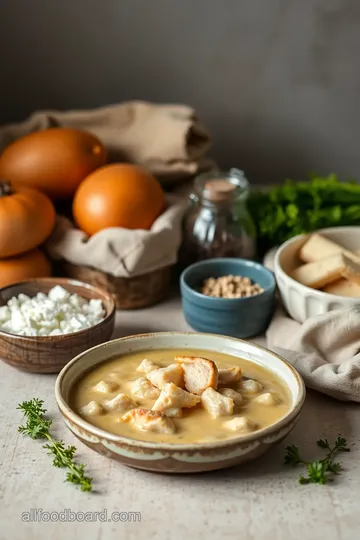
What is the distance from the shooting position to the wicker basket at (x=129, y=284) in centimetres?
150

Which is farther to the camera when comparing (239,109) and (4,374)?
(239,109)

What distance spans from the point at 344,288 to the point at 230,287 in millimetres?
200

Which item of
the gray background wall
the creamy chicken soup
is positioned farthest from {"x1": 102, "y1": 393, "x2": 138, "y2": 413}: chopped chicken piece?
the gray background wall

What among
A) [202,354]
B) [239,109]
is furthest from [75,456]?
[239,109]

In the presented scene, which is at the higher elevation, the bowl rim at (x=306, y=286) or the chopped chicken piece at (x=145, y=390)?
the bowl rim at (x=306, y=286)

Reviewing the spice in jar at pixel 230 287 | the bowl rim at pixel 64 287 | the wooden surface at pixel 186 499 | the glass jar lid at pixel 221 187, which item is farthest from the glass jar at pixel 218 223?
the wooden surface at pixel 186 499

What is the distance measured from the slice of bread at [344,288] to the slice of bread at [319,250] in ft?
0.16

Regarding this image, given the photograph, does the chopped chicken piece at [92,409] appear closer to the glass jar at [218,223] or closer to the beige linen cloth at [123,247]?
the beige linen cloth at [123,247]

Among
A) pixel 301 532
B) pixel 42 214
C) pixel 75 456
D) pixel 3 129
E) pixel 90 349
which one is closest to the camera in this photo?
pixel 301 532

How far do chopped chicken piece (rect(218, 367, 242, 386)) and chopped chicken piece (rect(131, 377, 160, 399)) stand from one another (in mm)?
93

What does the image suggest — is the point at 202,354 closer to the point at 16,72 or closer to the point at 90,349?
the point at 90,349

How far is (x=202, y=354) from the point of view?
1.25 m

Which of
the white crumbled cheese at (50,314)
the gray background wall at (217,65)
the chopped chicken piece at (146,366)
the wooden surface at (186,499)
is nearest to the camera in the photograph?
the wooden surface at (186,499)

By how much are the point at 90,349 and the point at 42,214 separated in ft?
1.20
